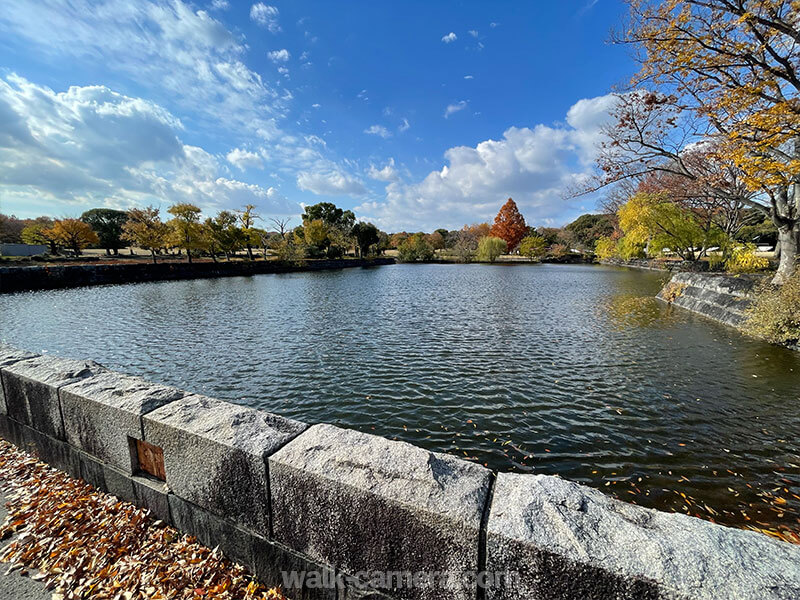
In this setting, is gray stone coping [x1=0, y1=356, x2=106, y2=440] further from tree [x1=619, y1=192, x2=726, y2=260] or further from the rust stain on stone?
tree [x1=619, y1=192, x2=726, y2=260]

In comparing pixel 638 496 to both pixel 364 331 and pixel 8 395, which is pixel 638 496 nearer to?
pixel 8 395

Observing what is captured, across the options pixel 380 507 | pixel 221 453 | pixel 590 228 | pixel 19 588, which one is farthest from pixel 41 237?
pixel 590 228

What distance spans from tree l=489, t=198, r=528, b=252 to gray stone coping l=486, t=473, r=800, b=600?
249 ft

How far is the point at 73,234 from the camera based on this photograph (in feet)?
135

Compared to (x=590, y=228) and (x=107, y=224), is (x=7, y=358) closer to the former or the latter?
(x=107, y=224)

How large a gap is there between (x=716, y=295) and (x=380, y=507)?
18149 millimetres

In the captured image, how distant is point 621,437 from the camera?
508 cm

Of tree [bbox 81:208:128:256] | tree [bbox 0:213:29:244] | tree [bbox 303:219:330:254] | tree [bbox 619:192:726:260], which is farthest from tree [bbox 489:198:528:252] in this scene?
tree [bbox 0:213:29:244]

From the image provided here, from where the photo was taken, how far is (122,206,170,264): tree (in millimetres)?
35688

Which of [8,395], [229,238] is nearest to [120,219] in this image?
[229,238]

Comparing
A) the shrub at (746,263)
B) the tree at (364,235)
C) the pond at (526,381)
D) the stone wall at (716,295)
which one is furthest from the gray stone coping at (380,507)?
the tree at (364,235)

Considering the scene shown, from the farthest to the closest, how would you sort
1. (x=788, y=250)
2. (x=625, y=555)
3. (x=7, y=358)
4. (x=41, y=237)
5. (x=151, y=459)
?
1. (x=41, y=237)
2. (x=788, y=250)
3. (x=7, y=358)
4. (x=151, y=459)
5. (x=625, y=555)

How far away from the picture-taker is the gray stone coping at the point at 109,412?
280cm

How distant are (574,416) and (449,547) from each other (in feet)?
16.3
